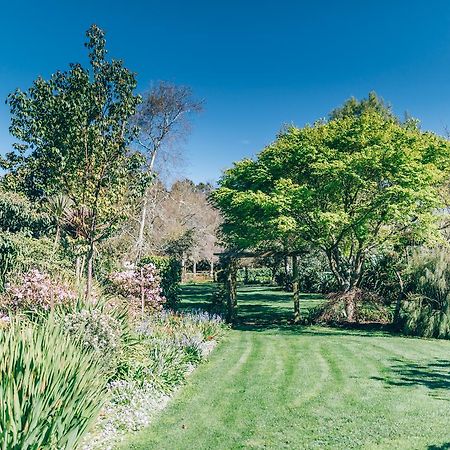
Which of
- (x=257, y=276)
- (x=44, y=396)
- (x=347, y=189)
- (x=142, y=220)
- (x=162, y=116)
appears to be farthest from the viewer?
(x=257, y=276)

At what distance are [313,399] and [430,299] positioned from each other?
8.52m

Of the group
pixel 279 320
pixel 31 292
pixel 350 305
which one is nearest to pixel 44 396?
pixel 31 292

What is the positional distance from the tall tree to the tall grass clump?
15889 mm

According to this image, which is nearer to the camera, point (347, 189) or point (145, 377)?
point (145, 377)

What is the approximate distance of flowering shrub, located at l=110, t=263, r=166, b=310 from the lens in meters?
13.6

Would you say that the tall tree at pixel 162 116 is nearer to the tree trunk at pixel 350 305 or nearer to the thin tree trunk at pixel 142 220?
the thin tree trunk at pixel 142 220

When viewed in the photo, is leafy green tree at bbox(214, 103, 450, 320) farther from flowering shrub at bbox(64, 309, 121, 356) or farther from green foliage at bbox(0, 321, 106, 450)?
green foliage at bbox(0, 321, 106, 450)

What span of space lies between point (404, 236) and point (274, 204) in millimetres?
5639

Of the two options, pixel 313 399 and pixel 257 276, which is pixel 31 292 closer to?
pixel 313 399

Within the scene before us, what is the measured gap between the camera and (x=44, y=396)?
387 centimetres

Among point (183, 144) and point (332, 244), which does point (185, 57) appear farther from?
point (332, 244)

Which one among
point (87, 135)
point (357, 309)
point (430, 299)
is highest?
point (87, 135)

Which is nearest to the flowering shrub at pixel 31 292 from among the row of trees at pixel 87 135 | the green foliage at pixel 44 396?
the row of trees at pixel 87 135

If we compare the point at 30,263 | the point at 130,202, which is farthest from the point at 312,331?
the point at 30,263
